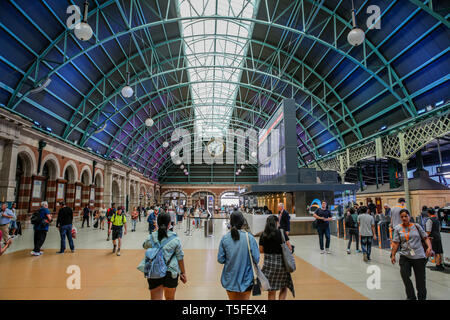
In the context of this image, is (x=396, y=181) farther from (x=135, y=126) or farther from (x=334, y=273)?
(x=135, y=126)

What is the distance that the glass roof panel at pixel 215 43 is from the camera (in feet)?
57.0

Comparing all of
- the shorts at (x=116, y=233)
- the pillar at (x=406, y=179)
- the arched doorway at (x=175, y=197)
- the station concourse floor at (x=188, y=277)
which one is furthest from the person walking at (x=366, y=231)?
the arched doorway at (x=175, y=197)

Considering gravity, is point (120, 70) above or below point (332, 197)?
above

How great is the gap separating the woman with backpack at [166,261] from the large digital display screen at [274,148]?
13.0 m

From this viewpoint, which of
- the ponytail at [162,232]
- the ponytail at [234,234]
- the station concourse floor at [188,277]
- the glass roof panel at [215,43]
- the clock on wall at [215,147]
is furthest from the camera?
the clock on wall at [215,147]

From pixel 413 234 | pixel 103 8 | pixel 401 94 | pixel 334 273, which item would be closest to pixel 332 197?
pixel 401 94

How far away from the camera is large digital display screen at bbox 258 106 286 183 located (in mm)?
16031

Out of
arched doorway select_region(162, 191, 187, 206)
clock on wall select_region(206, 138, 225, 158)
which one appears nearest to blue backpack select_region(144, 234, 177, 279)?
clock on wall select_region(206, 138, 225, 158)

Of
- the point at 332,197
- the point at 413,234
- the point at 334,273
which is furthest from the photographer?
the point at 332,197

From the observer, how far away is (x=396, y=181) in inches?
693

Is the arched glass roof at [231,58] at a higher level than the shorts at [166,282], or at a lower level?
higher

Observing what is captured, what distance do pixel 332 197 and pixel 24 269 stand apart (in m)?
15.0

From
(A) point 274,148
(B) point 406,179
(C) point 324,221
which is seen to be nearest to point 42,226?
(C) point 324,221

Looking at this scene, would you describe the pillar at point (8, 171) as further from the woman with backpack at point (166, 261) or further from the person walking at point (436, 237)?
the person walking at point (436, 237)
